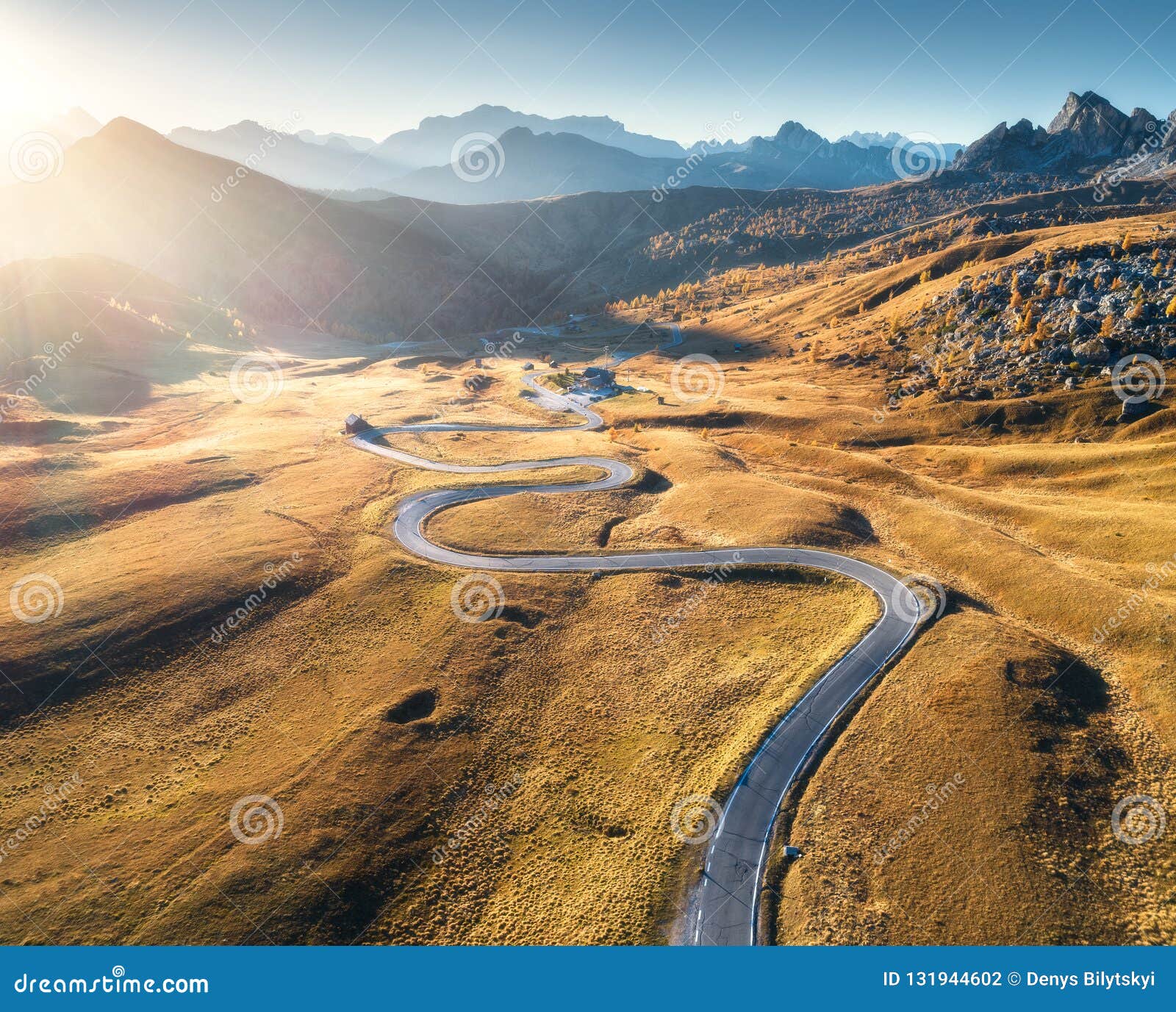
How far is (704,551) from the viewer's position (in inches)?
2680

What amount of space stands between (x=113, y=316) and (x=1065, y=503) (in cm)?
24243

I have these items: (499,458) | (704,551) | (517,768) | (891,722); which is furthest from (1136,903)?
(499,458)

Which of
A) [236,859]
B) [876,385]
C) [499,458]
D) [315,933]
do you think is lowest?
[315,933]

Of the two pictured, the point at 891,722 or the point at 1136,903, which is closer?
the point at 1136,903

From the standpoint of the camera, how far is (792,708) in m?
43.8

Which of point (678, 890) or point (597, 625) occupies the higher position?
point (597, 625)

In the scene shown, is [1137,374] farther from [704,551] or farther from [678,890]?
[678,890]

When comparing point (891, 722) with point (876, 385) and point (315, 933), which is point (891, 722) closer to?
point (315, 933)

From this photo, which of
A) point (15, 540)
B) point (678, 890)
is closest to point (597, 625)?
point (678, 890)

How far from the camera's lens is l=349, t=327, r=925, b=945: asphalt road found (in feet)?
102

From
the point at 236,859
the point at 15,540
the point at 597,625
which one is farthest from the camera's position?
the point at 15,540

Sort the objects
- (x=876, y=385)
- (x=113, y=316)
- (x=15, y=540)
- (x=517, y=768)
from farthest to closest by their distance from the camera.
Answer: (x=113, y=316)
(x=876, y=385)
(x=15, y=540)
(x=517, y=768)

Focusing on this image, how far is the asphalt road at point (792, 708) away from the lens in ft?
102

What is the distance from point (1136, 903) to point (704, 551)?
4437 centimetres
